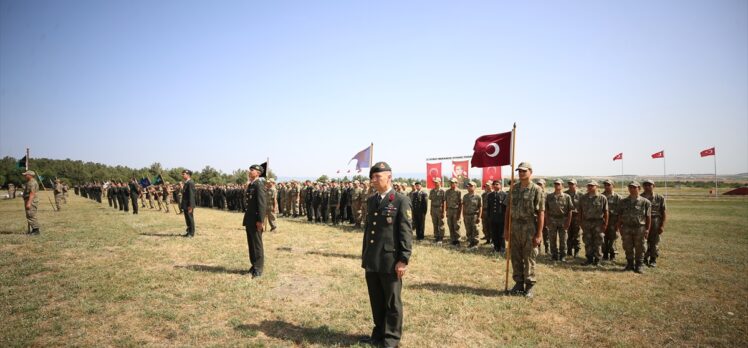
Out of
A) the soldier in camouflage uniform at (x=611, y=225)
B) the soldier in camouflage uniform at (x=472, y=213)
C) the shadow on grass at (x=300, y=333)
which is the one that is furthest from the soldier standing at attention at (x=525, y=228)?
the soldier in camouflage uniform at (x=611, y=225)

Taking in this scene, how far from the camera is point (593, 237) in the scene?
356 inches

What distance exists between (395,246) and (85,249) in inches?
389

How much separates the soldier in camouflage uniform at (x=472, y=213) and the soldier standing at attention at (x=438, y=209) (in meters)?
0.88

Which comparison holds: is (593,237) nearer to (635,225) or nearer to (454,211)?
(635,225)

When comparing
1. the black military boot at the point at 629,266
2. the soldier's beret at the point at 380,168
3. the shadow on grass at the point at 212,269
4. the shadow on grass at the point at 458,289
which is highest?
the soldier's beret at the point at 380,168

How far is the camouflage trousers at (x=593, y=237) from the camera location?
8906mm

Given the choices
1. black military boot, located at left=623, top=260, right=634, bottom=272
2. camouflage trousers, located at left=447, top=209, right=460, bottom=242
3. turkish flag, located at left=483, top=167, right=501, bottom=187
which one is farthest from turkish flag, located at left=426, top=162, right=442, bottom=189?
black military boot, located at left=623, top=260, right=634, bottom=272

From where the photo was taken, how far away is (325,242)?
37.4ft

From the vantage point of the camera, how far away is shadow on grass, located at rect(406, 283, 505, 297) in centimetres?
623

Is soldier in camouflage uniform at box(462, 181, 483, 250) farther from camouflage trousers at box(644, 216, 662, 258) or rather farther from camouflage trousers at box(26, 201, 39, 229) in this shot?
camouflage trousers at box(26, 201, 39, 229)

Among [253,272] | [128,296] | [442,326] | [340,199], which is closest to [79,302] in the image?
[128,296]

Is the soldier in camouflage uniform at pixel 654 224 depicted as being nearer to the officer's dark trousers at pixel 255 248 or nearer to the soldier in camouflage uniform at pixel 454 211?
the soldier in camouflage uniform at pixel 454 211

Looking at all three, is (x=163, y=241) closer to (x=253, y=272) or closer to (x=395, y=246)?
(x=253, y=272)

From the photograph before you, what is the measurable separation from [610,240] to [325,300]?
28.6ft
